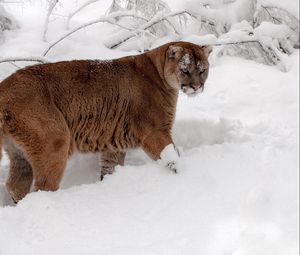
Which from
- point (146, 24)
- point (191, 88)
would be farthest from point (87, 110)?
point (146, 24)

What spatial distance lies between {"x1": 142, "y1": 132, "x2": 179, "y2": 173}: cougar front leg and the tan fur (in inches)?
0.4

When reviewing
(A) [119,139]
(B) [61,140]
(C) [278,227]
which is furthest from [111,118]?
(C) [278,227]

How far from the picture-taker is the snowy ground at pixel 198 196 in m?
3.76

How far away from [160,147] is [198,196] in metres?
0.88

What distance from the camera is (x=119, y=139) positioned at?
17.6ft

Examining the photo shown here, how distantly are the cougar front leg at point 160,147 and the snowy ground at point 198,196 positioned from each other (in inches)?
5.4

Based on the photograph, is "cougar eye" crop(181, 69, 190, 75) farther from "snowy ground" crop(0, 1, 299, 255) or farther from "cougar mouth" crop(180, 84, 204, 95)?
"snowy ground" crop(0, 1, 299, 255)

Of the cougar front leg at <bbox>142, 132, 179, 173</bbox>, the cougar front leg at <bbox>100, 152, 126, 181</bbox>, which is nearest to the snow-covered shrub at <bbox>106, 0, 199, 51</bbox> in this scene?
the cougar front leg at <bbox>100, 152, 126, 181</bbox>

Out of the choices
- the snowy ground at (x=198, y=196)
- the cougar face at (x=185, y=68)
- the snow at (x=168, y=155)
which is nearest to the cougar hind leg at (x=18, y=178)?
the snowy ground at (x=198, y=196)

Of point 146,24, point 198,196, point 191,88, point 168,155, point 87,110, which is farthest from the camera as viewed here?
point 146,24

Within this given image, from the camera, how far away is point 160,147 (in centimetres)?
521

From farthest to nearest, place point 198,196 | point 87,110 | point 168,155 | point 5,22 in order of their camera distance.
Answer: point 5,22, point 87,110, point 168,155, point 198,196

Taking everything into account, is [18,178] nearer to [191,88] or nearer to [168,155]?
[168,155]

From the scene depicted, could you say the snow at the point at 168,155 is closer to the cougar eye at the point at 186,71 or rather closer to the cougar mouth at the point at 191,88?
the cougar mouth at the point at 191,88
